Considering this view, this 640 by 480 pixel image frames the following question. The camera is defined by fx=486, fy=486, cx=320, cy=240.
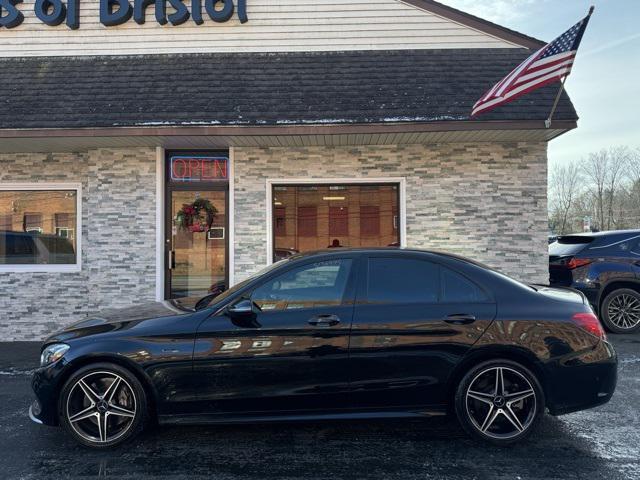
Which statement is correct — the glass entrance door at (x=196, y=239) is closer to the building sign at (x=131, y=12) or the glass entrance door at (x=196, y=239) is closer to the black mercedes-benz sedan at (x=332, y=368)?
Answer: the building sign at (x=131, y=12)

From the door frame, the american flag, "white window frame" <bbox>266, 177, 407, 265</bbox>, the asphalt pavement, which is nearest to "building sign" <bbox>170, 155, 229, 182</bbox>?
the door frame

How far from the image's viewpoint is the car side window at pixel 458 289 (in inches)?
153

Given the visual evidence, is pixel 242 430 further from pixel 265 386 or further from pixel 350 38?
pixel 350 38

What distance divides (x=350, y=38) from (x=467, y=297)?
18.9 ft

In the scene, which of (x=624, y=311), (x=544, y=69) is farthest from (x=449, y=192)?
(x=624, y=311)

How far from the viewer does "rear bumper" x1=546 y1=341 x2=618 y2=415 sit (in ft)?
12.3

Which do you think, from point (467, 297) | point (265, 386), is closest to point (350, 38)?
point (467, 297)

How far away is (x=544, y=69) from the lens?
6.11m

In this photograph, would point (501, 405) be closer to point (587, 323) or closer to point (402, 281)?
point (587, 323)

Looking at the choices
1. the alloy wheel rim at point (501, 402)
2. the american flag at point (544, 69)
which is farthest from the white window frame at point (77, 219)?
the alloy wheel rim at point (501, 402)

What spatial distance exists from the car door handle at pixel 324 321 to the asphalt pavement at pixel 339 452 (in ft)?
3.15

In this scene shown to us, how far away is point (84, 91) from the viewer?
7520mm

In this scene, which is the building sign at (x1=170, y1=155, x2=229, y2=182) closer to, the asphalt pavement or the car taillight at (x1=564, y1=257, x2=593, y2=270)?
the asphalt pavement

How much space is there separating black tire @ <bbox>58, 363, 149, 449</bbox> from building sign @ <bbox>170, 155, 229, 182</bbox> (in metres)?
4.70
